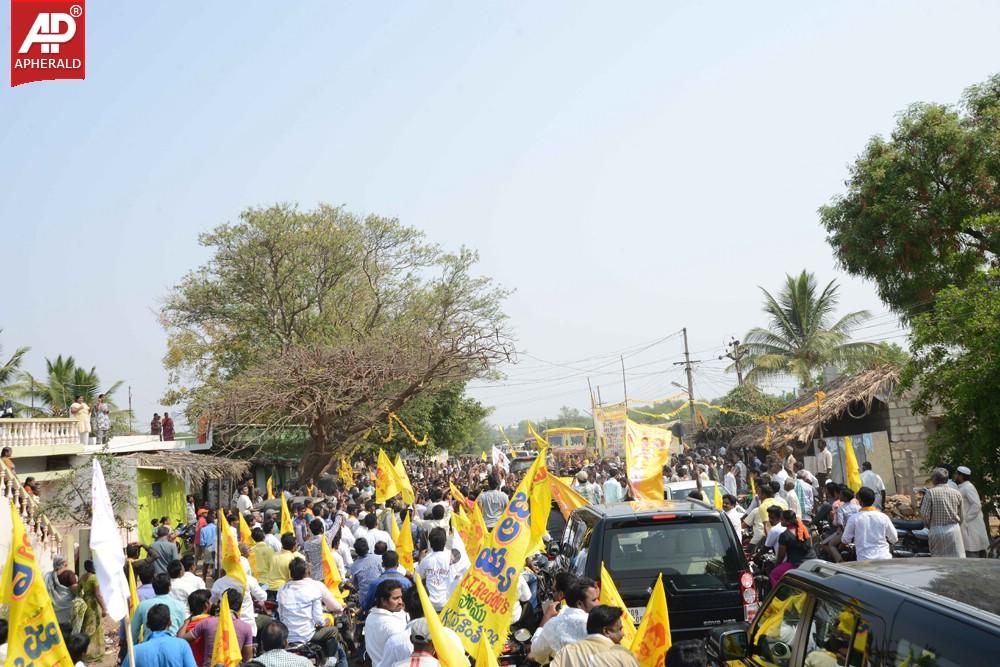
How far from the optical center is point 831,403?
24.0 meters

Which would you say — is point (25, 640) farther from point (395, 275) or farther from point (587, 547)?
point (395, 275)

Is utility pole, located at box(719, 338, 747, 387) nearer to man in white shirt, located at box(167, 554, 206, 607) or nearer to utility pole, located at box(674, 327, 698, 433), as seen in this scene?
utility pole, located at box(674, 327, 698, 433)

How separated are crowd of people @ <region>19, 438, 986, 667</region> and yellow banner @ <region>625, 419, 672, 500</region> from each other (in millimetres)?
723

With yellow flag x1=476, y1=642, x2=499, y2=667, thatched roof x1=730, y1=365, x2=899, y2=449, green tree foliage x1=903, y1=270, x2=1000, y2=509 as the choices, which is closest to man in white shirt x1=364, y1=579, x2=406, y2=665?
yellow flag x1=476, y1=642, x2=499, y2=667

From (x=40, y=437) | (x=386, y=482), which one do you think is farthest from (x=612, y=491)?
(x=40, y=437)

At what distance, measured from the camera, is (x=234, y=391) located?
28578 mm

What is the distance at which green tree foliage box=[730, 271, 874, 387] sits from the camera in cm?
3816

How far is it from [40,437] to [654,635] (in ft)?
69.5

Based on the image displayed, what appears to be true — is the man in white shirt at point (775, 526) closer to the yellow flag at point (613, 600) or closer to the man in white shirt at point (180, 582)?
the yellow flag at point (613, 600)

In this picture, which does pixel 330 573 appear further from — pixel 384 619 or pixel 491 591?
pixel 491 591

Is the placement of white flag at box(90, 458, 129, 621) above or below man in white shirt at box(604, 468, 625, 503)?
above

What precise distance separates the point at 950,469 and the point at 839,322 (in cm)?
2543

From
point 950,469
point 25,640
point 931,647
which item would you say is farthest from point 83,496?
point 931,647

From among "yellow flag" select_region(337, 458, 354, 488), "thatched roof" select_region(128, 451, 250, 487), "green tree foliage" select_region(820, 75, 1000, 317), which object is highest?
"green tree foliage" select_region(820, 75, 1000, 317)
